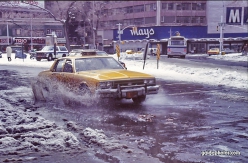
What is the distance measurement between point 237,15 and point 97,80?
6030 centimetres

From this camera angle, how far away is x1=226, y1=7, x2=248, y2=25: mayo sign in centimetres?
6322

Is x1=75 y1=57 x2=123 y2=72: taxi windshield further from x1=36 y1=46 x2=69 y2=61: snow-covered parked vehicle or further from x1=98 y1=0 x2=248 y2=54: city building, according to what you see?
x1=98 y1=0 x2=248 y2=54: city building

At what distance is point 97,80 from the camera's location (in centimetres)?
864

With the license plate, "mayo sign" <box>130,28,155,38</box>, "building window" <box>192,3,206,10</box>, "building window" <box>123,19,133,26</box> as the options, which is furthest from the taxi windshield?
"building window" <box>123,19,133,26</box>

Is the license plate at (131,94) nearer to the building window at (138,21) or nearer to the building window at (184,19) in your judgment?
the building window at (184,19)

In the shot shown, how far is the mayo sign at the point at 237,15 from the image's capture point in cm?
6322

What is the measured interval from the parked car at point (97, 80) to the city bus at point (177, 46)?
3336 centimetres

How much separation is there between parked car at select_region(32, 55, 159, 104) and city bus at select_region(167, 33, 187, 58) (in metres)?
33.4

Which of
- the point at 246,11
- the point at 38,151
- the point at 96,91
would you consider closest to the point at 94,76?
the point at 96,91

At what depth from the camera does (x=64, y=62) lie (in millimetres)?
10148

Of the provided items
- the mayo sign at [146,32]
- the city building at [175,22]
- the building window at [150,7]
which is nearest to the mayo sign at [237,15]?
the city building at [175,22]

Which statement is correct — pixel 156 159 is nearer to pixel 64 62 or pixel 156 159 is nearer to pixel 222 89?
pixel 64 62

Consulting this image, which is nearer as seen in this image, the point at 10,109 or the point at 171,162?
the point at 171,162

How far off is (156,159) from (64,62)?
19.6ft
